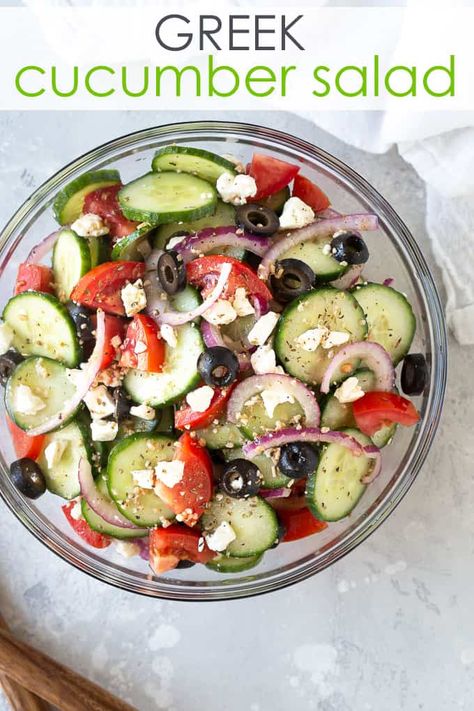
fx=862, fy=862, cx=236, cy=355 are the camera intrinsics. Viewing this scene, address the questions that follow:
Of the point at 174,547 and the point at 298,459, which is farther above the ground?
the point at 298,459

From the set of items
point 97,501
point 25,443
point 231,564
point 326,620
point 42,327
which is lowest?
point 326,620

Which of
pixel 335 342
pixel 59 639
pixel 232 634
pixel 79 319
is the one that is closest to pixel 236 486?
pixel 335 342

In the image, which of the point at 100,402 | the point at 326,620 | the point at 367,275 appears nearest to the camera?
the point at 100,402

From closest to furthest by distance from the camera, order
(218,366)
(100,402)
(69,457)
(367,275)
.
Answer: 1. (218,366)
2. (100,402)
3. (69,457)
4. (367,275)

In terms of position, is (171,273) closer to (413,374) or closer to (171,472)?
(171,472)

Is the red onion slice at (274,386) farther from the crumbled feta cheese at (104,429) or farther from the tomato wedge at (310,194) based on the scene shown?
the tomato wedge at (310,194)

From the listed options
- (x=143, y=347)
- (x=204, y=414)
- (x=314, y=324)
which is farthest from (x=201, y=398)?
(x=314, y=324)

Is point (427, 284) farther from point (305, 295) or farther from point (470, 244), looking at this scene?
point (305, 295)
